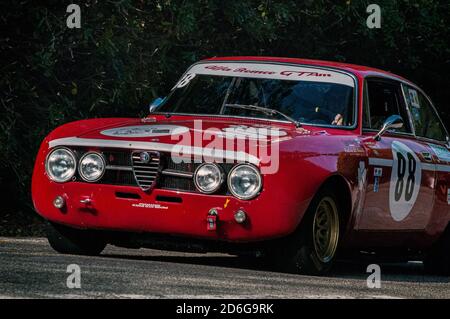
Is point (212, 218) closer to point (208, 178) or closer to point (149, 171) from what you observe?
point (208, 178)

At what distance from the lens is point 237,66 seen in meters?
11.3

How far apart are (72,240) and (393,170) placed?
2698 mm

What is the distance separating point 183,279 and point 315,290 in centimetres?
85

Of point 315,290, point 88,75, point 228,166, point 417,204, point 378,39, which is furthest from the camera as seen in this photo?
point 378,39

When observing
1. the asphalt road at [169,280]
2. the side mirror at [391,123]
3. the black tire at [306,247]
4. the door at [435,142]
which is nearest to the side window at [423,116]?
the door at [435,142]

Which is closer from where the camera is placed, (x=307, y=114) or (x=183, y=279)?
(x=183, y=279)

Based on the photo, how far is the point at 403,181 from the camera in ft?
35.7

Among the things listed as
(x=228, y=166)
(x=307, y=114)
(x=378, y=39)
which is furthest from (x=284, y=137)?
(x=378, y=39)

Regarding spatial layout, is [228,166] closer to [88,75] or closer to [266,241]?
[266,241]

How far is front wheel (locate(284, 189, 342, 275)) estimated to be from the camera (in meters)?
9.45

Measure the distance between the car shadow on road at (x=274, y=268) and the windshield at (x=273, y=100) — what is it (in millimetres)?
1228

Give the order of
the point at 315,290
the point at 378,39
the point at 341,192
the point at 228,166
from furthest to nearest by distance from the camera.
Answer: the point at 378,39 < the point at 341,192 < the point at 228,166 < the point at 315,290

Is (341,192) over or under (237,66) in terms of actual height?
under

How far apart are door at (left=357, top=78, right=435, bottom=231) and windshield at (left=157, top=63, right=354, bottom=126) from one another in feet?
0.96
